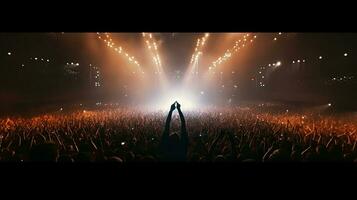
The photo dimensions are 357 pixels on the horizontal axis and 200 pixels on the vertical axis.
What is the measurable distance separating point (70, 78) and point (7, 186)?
44585mm

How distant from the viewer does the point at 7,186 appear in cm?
446

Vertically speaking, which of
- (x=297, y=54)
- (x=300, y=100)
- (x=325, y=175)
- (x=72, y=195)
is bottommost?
(x=72, y=195)

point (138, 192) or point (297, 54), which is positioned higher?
point (297, 54)

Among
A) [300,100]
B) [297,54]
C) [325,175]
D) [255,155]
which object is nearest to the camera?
[325,175]

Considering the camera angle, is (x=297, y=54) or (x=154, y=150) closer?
(x=154, y=150)

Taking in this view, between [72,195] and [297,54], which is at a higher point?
[297,54]

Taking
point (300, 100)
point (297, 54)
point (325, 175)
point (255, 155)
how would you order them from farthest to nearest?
point (297, 54), point (300, 100), point (255, 155), point (325, 175)

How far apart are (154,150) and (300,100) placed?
1366 inches

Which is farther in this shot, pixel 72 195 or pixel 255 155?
pixel 255 155

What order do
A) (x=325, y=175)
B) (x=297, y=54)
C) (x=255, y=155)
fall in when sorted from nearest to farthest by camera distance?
(x=325, y=175) < (x=255, y=155) < (x=297, y=54)
